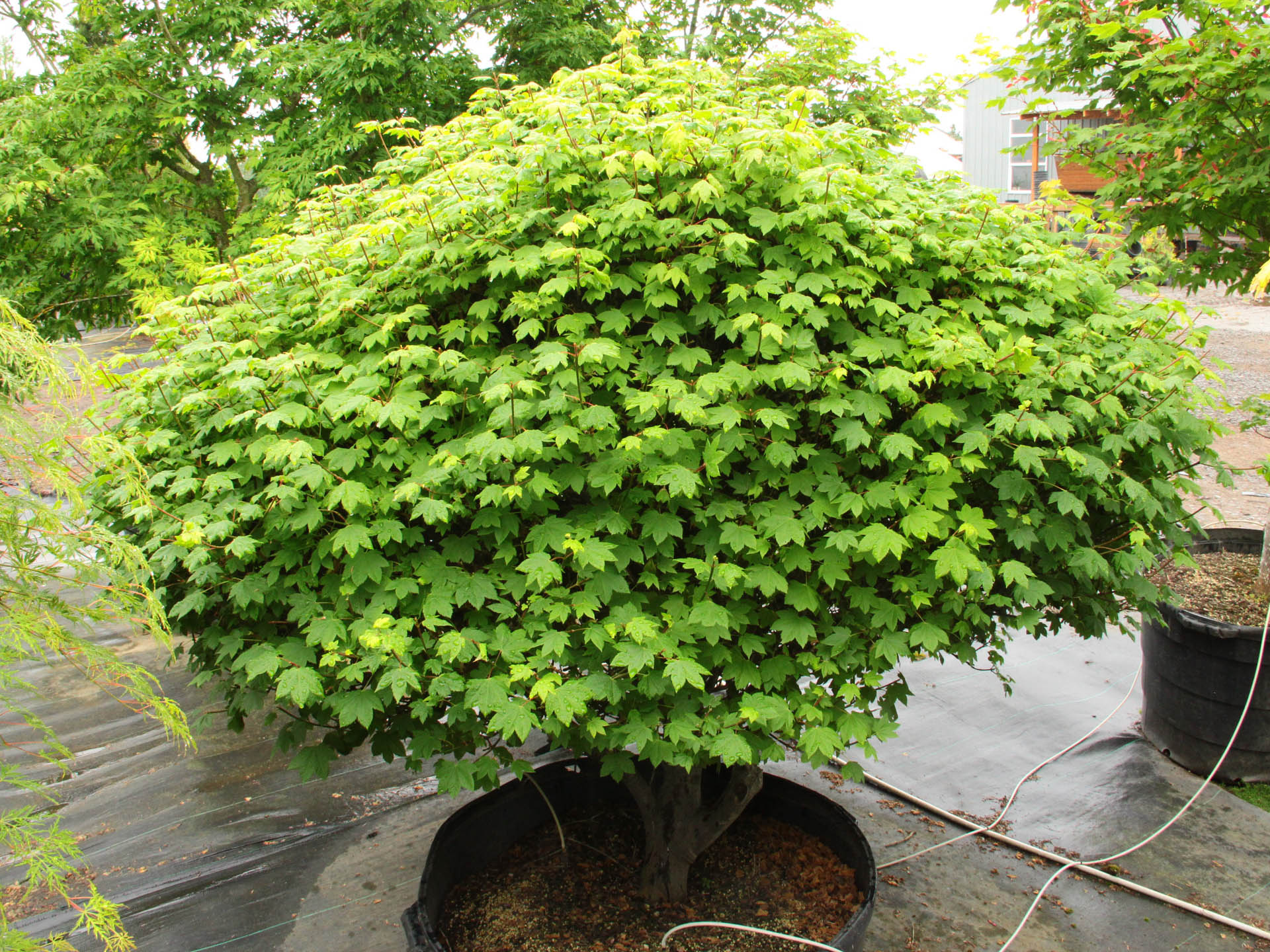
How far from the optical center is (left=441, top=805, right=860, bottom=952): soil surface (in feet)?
9.71

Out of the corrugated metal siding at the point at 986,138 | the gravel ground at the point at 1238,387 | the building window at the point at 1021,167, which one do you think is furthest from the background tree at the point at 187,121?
the corrugated metal siding at the point at 986,138

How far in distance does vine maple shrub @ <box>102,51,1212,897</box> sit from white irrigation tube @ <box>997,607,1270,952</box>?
147cm

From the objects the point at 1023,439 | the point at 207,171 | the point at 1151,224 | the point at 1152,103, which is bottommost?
the point at 1023,439

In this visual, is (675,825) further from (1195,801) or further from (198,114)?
(198,114)

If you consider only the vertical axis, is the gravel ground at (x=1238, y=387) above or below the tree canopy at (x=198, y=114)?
below

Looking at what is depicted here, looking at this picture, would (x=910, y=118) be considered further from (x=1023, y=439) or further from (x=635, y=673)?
(x=635, y=673)

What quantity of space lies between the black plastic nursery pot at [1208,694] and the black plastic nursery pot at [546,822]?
207 centimetres

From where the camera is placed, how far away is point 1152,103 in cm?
447

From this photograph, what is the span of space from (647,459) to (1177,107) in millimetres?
3676

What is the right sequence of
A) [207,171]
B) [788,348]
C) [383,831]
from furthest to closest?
1. [207,171]
2. [383,831]
3. [788,348]

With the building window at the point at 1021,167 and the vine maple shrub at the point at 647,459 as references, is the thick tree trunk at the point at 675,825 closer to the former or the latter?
the vine maple shrub at the point at 647,459

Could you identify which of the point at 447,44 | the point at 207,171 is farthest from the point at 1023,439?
the point at 207,171

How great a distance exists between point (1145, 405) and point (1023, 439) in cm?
42

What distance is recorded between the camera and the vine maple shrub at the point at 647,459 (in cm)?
223
